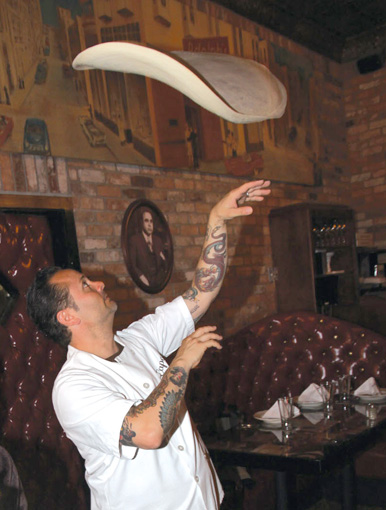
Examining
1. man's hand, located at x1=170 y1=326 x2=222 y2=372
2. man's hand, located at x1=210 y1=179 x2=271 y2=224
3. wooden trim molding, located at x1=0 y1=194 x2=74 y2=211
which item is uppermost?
wooden trim molding, located at x1=0 y1=194 x2=74 y2=211

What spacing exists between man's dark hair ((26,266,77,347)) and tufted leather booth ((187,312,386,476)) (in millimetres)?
2037

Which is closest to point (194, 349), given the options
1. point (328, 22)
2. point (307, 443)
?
point (307, 443)

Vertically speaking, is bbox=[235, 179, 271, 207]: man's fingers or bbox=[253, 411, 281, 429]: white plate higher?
bbox=[235, 179, 271, 207]: man's fingers

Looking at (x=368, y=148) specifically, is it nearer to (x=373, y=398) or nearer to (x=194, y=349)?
(x=373, y=398)

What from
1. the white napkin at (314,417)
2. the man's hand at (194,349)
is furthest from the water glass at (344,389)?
the man's hand at (194,349)

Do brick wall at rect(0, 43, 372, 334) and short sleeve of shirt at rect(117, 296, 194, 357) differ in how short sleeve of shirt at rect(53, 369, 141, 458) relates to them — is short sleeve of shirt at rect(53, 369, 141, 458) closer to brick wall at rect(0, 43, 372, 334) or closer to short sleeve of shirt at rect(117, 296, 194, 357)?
short sleeve of shirt at rect(117, 296, 194, 357)

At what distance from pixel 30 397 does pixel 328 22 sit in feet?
16.5

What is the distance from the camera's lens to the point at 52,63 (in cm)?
340

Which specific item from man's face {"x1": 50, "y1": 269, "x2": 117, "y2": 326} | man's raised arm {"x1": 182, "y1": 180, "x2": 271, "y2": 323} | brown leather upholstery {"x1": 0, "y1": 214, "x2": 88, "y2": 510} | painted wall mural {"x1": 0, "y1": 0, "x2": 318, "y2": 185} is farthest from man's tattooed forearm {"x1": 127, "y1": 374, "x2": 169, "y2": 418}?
painted wall mural {"x1": 0, "y1": 0, "x2": 318, "y2": 185}

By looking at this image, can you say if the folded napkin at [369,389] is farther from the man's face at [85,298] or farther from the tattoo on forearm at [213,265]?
the man's face at [85,298]

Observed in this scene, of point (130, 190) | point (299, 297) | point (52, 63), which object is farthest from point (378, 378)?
point (52, 63)

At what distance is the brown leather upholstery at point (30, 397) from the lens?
9.57ft

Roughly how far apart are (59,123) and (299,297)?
107 inches

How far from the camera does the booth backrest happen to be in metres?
3.90
